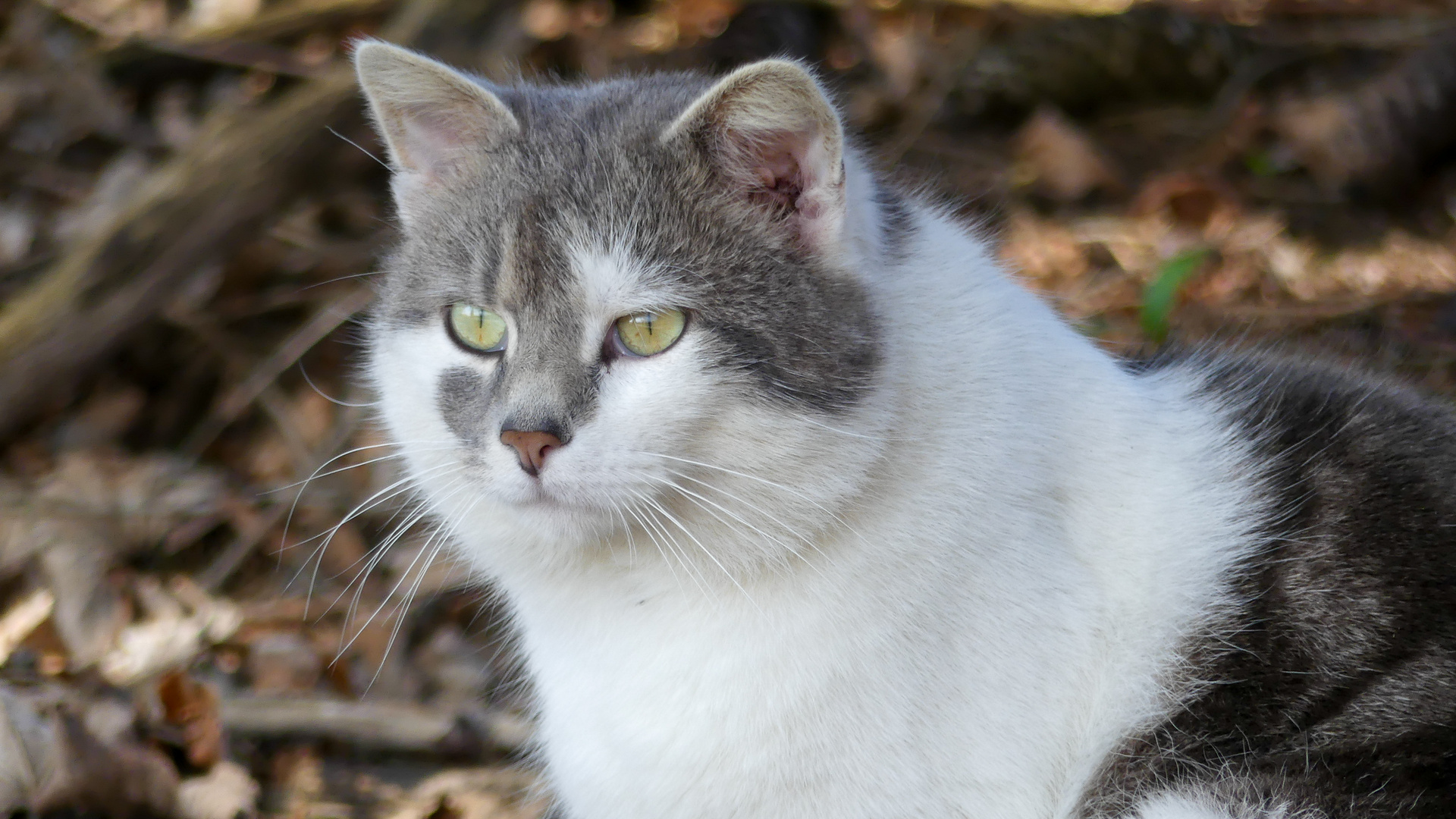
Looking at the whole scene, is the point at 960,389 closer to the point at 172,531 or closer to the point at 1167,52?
the point at 172,531

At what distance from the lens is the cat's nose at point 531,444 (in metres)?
2.00

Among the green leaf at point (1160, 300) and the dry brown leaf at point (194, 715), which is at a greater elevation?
the green leaf at point (1160, 300)

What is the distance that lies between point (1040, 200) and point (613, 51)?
2381 millimetres

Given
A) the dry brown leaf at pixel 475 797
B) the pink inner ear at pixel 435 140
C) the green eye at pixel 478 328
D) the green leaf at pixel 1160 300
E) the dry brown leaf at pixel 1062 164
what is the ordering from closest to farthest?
the green eye at pixel 478 328 < the pink inner ear at pixel 435 140 < the dry brown leaf at pixel 475 797 < the green leaf at pixel 1160 300 < the dry brown leaf at pixel 1062 164

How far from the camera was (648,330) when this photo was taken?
2.12m

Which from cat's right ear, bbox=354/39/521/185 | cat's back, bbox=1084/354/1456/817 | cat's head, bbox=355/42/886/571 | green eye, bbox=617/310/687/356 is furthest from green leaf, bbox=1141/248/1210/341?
cat's right ear, bbox=354/39/521/185

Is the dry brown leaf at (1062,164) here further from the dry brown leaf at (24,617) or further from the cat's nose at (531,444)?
the dry brown leaf at (24,617)

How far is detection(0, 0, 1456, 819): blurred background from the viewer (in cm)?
327

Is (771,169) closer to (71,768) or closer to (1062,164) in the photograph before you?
(71,768)

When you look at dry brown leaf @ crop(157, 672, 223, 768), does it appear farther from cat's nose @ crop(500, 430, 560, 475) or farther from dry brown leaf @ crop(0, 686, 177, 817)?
cat's nose @ crop(500, 430, 560, 475)

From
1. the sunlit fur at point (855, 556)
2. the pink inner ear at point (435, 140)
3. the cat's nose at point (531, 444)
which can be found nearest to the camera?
the cat's nose at point (531, 444)

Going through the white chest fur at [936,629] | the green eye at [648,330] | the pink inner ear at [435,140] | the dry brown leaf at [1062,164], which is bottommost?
the dry brown leaf at [1062,164]

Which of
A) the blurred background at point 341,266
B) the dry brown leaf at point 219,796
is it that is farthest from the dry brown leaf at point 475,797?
the dry brown leaf at point 219,796

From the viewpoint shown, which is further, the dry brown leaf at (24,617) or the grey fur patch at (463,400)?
the dry brown leaf at (24,617)
